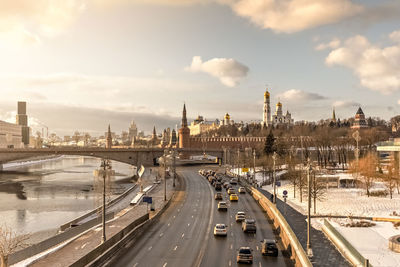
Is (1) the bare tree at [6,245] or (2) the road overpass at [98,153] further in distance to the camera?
(2) the road overpass at [98,153]

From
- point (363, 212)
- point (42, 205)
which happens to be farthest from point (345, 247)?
point (42, 205)

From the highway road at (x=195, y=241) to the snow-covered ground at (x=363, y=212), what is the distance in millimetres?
5475

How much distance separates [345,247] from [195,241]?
11088mm

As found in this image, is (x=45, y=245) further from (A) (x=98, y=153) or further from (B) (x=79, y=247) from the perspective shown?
(A) (x=98, y=153)

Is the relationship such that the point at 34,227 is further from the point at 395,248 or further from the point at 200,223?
the point at 395,248

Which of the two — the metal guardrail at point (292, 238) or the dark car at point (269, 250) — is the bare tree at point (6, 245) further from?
the metal guardrail at point (292, 238)

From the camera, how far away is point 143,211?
4288 centimetres

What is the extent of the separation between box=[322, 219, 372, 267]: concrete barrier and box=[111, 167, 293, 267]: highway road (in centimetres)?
359

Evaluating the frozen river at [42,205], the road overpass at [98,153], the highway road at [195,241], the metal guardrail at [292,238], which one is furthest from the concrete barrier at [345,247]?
the road overpass at [98,153]

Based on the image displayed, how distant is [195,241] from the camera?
2914cm

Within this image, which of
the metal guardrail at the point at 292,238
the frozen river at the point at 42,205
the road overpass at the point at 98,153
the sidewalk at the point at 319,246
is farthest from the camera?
the road overpass at the point at 98,153

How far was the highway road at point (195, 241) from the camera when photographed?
2408 centimetres

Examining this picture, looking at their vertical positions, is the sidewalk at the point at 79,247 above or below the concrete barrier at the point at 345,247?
below

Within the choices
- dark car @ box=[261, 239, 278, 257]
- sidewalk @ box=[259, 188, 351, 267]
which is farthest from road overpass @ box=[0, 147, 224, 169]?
dark car @ box=[261, 239, 278, 257]
